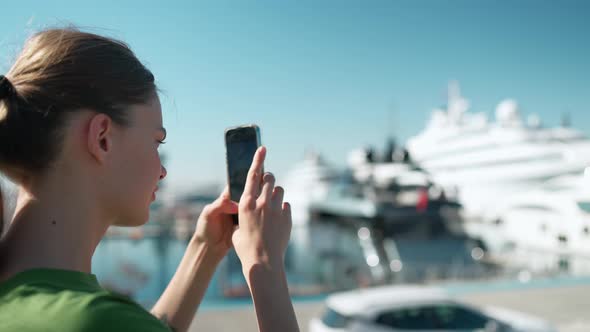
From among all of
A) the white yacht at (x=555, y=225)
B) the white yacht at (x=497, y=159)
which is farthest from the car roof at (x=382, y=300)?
the white yacht at (x=497, y=159)

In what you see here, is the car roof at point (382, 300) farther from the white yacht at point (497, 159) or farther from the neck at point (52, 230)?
the white yacht at point (497, 159)

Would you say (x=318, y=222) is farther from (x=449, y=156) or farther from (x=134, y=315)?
(x=134, y=315)

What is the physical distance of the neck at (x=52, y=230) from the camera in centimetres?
78

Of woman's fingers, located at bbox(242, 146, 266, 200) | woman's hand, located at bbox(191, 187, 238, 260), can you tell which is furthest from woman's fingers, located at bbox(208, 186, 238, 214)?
woman's fingers, located at bbox(242, 146, 266, 200)

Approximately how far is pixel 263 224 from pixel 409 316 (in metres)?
5.19

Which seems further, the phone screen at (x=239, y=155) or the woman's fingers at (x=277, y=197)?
the phone screen at (x=239, y=155)

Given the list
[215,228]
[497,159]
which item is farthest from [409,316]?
[497,159]

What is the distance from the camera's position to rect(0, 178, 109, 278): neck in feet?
2.55

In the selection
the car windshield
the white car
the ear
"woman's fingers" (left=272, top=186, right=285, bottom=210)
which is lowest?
the car windshield

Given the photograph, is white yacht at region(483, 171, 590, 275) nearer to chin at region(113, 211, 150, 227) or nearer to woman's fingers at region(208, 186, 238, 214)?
woman's fingers at region(208, 186, 238, 214)

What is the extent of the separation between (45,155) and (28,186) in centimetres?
7

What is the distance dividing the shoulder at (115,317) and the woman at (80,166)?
0.06 m

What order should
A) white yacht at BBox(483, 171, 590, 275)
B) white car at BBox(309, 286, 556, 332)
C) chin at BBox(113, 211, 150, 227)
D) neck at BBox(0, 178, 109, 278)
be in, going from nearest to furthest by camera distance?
neck at BBox(0, 178, 109, 278) < chin at BBox(113, 211, 150, 227) < white yacht at BBox(483, 171, 590, 275) < white car at BBox(309, 286, 556, 332)

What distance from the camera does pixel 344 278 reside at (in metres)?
25.1
